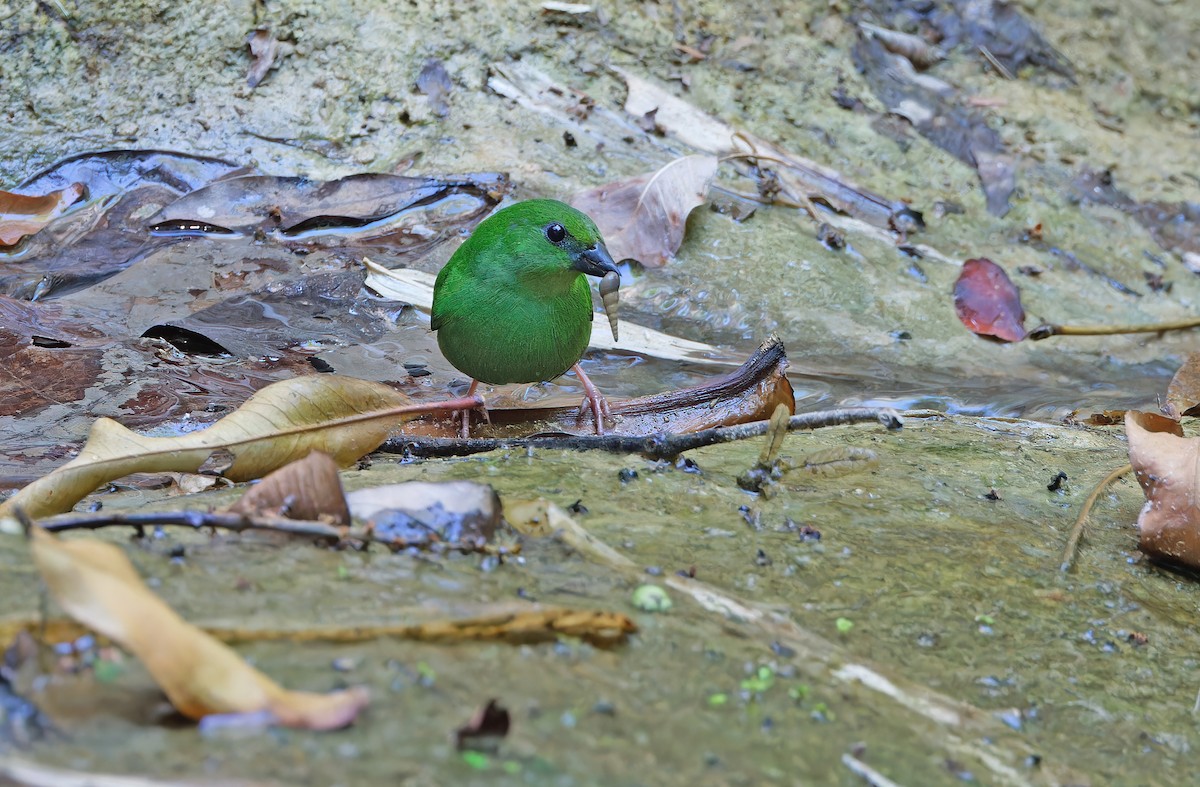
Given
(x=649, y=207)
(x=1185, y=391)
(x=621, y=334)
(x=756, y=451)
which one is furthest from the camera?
(x=649, y=207)

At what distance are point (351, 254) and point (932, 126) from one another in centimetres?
365

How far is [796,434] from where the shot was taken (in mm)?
3404

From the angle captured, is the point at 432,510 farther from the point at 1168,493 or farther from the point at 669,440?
the point at 1168,493

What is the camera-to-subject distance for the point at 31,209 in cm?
530

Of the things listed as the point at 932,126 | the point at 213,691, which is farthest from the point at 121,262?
the point at 932,126

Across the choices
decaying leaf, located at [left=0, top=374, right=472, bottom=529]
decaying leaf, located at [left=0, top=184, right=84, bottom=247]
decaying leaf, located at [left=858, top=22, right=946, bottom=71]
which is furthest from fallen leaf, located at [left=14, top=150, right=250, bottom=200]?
decaying leaf, located at [left=858, top=22, right=946, bottom=71]

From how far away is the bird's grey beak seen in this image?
13.0 ft

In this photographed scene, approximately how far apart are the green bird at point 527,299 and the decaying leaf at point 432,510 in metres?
1.85

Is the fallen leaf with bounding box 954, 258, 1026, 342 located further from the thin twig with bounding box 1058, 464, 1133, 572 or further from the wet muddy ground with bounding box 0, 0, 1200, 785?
the thin twig with bounding box 1058, 464, 1133, 572

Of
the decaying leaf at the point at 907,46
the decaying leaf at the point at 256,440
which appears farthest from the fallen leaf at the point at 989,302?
the decaying leaf at the point at 256,440

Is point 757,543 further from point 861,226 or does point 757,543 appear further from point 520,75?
point 520,75

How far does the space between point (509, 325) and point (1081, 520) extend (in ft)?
6.64

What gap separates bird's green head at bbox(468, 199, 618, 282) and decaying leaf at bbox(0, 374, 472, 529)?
0.95 m

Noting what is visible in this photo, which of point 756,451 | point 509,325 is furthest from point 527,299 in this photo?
point 756,451
